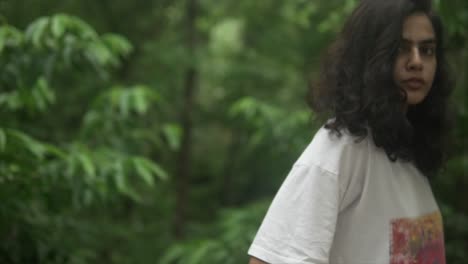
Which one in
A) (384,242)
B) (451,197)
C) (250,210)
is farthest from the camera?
(451,197)

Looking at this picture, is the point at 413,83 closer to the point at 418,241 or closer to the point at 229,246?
the point at 418,241

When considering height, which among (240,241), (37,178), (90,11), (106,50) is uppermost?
(90,11)

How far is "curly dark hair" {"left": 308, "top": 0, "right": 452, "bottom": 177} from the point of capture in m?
1.37

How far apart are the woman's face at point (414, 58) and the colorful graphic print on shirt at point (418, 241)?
1.04ft

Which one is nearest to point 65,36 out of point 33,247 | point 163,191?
point 33,247

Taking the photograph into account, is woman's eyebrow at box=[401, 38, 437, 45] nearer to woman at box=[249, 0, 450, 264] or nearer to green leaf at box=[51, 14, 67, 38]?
woman at box=[249, 0, 450, 264]

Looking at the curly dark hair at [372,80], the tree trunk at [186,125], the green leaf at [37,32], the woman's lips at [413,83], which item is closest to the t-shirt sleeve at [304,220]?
the curly dark hair at [372,80]

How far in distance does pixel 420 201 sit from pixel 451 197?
331 centimetres

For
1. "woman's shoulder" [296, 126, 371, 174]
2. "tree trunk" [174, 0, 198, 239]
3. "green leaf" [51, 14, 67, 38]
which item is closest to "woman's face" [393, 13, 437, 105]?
"woman's shoulder" [296, 126, 371, 174]

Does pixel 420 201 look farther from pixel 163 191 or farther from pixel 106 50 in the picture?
pixel 163 191

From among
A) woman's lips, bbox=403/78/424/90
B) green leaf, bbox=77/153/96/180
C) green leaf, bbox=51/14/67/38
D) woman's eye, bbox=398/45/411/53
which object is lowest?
green leaf, bbox=77/153/96/180

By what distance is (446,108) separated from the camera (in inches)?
67.1

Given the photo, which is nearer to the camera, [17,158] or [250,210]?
[17,158]

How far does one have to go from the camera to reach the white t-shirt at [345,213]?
4.16 ft
